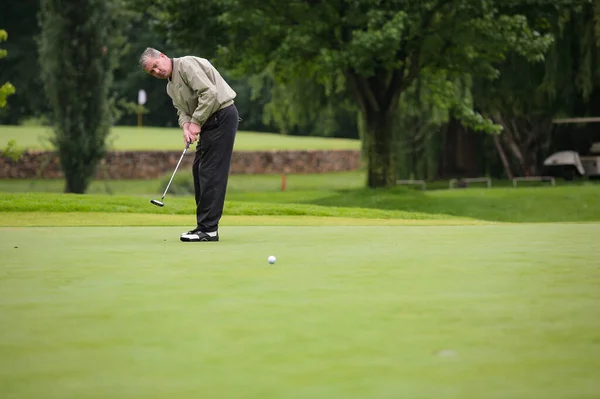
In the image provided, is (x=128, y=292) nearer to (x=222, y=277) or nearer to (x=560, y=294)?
(x=222, y=277)

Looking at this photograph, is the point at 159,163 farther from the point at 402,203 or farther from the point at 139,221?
the point at 139,221

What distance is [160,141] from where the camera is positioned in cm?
5609

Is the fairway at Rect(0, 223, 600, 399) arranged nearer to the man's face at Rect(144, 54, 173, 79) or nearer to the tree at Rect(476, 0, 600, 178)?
the man's face at Rect(144, 54, 173, 79)

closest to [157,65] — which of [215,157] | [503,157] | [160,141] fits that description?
[215,157]

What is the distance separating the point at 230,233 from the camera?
40.6 feet

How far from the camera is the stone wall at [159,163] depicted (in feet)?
158

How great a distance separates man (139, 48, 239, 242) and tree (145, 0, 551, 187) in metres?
15.1

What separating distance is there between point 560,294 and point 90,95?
2825cm

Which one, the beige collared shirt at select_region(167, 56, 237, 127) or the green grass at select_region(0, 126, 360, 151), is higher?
the beige collared shirt at select_region(167, 56, 237, 127)

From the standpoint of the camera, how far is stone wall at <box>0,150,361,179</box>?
→ 48250 mm

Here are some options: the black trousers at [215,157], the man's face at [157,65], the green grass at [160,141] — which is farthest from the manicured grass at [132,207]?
the green grass at [160,141]

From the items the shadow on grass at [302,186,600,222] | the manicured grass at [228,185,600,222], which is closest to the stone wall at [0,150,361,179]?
the manicured grass at [228,185,600,222]

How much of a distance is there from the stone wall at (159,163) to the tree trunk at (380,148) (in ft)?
53.8

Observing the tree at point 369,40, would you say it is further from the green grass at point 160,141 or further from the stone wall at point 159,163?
the green grass at point 160,141
